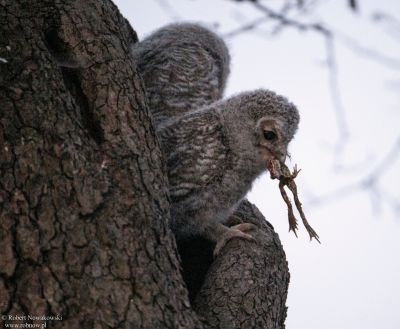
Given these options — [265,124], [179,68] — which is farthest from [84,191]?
[179,68]

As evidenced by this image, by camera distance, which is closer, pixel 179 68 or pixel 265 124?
pixel 265 124

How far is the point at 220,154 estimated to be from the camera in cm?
294

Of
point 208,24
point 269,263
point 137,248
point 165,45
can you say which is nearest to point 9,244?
point 137,248

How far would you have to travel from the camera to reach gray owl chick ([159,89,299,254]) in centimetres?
283

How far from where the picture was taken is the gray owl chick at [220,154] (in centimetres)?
283

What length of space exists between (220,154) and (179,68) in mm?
916

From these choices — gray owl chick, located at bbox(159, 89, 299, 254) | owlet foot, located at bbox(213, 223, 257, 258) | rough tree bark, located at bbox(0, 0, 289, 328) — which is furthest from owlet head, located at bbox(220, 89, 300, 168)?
rough tree bark, located at bbox(0, 0, 289, 328)

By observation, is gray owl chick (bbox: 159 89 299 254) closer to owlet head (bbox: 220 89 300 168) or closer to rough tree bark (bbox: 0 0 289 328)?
owlet head (bbox: 220 89 300 168)

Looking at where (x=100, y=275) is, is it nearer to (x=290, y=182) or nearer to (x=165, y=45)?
(x=290, y=182)

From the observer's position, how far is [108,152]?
2160mm

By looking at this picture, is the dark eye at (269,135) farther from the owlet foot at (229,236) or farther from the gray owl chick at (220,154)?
the owlet foot at (229,236)

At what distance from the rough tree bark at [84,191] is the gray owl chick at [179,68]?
2.79 feet

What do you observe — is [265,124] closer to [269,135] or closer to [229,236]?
[269,135]

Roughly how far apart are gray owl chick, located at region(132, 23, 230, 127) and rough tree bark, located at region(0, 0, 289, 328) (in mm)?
852
